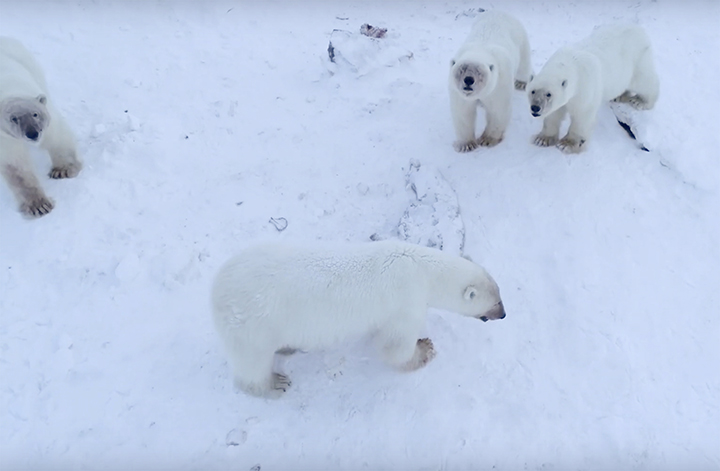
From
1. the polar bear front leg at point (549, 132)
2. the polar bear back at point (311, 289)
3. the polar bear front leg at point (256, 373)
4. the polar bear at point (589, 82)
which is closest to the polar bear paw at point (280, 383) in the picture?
the polar bear front leg at point (256, 373)

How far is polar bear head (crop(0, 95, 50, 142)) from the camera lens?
4.21 m

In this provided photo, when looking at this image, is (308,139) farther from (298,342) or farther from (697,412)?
(697,412)

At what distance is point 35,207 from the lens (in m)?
4.55

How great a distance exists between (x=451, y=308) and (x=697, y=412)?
1.87 m

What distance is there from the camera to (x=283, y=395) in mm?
3602

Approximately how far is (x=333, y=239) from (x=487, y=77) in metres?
2.02

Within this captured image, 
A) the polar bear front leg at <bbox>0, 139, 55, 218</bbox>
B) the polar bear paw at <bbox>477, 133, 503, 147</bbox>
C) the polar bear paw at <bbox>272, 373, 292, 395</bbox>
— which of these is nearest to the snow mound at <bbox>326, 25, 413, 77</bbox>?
the polar bear paw at <bbox>477, 133, 503, 147</bbox>

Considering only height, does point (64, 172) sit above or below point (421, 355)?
above

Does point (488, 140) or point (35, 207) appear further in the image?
point (488, 140)

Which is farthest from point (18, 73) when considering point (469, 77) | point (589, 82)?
point (589, 82)

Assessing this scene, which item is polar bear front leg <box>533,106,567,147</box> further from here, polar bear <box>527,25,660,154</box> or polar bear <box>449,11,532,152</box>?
polar bear <box>449,11,532,152</box>

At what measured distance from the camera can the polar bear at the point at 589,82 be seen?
15.1 ft

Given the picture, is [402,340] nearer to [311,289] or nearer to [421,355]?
[421,355]

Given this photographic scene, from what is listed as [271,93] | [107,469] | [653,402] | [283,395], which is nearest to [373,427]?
[283,395]
